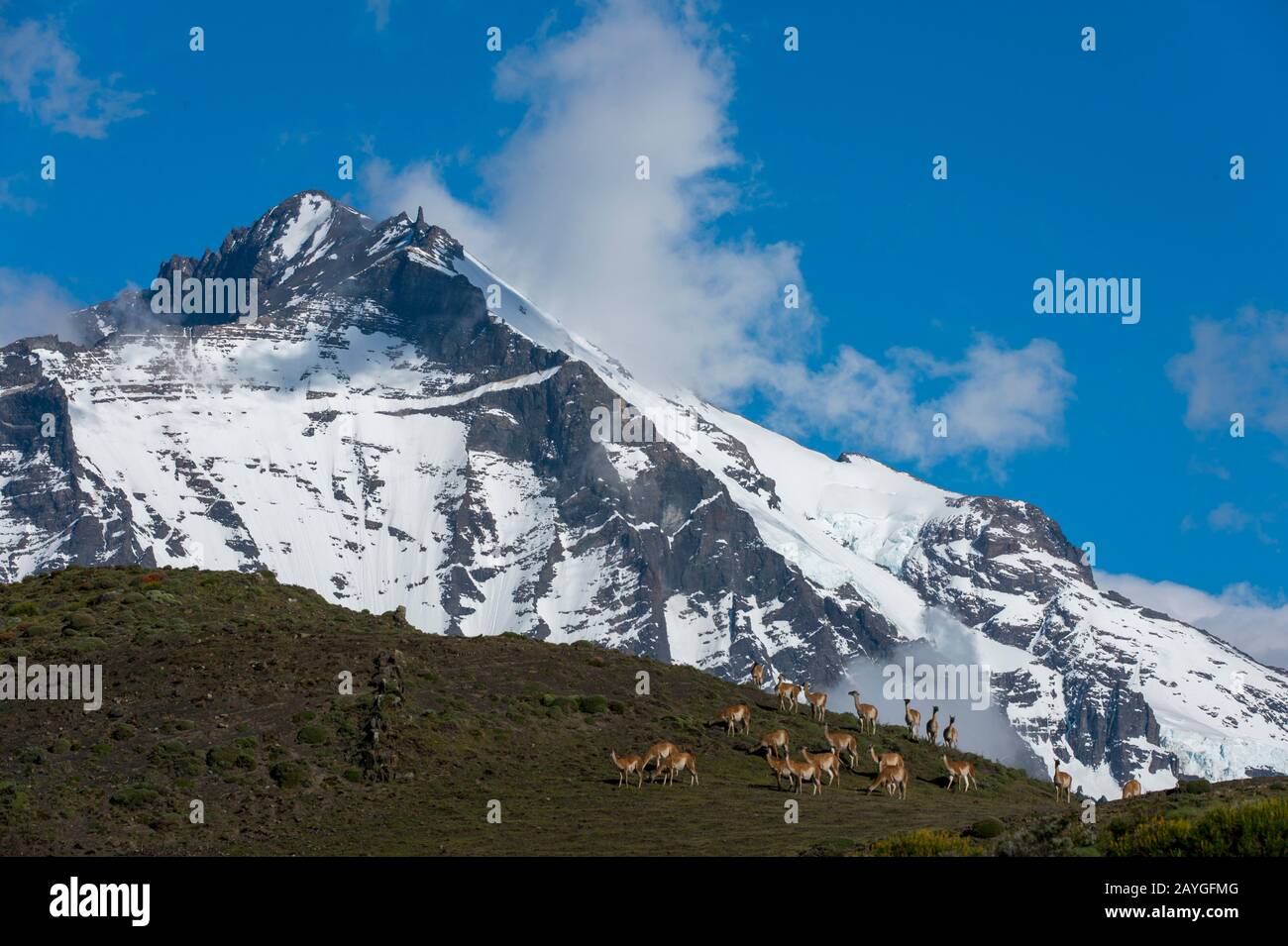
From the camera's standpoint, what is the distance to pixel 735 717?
241 feet

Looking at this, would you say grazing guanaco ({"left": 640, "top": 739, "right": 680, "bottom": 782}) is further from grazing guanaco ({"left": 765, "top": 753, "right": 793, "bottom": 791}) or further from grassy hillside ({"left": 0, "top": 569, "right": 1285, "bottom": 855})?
grazing guanaco ({"left": 765, "top": 753, "right": 793, "bottom": 791})

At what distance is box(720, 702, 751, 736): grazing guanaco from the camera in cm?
7350

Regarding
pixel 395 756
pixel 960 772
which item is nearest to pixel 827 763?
pixel 960 772

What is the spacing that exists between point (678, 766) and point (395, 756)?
39.6 ft

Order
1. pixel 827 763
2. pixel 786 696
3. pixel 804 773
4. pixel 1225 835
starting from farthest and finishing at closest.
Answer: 1. pixel 786 696
2. pixel 827 763
3. pixel 804 773
4. pixel 1225 835

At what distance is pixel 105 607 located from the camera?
83562mm

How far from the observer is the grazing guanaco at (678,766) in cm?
6438

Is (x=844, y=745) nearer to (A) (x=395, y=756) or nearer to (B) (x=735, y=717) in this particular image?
(B) (x=735, y=717)

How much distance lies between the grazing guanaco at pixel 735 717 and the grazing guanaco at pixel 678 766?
812cm

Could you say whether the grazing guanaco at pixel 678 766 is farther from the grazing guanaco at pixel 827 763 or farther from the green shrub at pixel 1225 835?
the green shrub at pixel 1225 835

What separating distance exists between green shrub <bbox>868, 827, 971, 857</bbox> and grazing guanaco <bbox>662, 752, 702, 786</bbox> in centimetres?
2437
